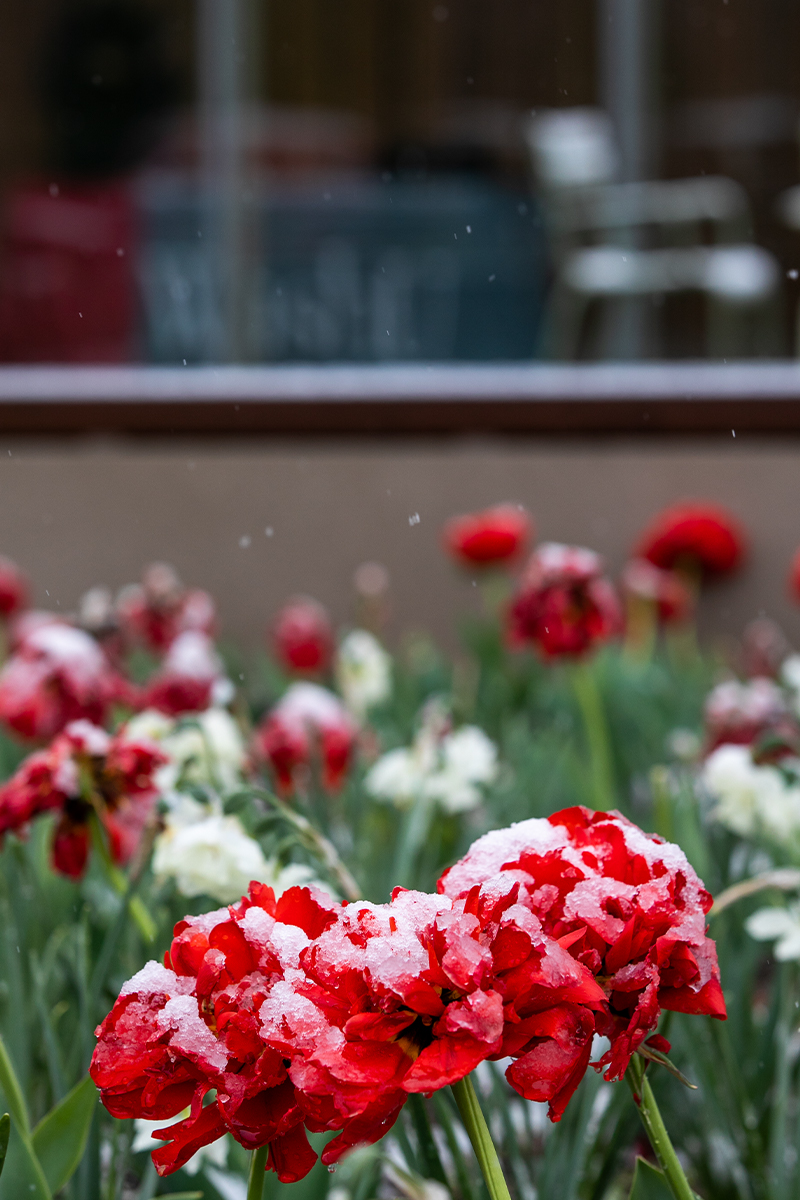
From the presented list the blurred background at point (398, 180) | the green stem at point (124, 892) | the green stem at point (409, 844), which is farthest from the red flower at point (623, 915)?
the blurred background at point (398, 180)

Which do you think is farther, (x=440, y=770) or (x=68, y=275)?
(x=68, y=275)

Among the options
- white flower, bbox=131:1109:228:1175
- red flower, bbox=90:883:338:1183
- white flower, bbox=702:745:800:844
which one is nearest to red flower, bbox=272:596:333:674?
white flower, bbox=702:745:800:844

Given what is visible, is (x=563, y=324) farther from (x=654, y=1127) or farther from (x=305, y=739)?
(x=654, y=1127)

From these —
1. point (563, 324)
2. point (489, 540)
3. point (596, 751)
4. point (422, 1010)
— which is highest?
point (422, 1010)

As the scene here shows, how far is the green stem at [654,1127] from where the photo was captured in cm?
47

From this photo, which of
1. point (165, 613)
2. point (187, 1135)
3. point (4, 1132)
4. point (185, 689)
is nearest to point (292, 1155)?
point (187, 1135)

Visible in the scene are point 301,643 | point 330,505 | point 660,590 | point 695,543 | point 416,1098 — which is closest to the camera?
point 416,1098

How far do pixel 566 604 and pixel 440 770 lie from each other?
0.24 meters

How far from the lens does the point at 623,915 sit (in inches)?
16.8

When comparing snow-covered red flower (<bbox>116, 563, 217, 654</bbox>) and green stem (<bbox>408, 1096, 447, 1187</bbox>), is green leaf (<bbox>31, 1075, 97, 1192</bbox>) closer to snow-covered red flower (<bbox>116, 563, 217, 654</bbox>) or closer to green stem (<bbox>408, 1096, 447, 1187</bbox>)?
green stem (<bbox>408, 1096, 447, 1187</bbox>)

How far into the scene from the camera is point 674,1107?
2.71 ft

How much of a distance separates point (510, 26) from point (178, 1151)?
5441 millimetres

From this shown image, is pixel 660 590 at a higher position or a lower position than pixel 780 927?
lower

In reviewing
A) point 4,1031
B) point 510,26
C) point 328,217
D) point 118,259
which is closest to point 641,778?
point 4,1031
